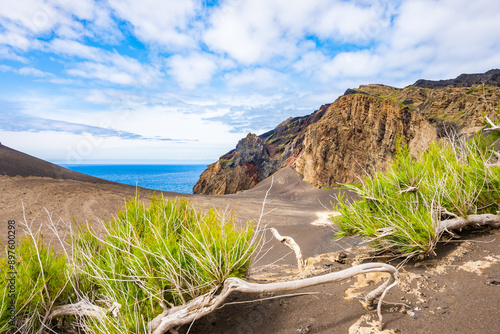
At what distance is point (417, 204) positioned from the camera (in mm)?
4113

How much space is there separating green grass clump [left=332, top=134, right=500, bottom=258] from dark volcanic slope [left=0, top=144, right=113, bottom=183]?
1899 centimetres

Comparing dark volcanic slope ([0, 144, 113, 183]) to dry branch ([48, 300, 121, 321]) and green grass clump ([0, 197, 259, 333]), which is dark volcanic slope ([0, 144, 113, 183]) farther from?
dry branch ([48, 300, 121, 321])

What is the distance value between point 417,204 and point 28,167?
70.7 feet

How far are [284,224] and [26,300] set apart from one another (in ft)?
41.3

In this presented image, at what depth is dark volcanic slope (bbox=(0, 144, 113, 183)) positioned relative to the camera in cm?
1590

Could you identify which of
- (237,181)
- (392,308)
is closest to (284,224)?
(392,308)

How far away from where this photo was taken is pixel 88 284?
127 inches

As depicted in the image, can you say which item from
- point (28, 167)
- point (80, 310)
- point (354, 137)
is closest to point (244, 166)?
point (354, 137)

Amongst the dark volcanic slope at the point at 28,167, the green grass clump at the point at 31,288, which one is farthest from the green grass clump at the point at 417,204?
the dark volcanic slope at the point at 28,167

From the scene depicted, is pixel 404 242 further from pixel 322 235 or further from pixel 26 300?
pixel 322 235

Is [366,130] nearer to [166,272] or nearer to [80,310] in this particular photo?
[166,272]

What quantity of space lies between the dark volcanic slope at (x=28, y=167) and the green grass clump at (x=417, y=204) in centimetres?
1899

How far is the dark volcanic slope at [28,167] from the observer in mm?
15898

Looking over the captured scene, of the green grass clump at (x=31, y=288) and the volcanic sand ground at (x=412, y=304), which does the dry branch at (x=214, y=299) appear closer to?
the volcanic sand ground at (x=412, y=304)
